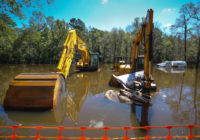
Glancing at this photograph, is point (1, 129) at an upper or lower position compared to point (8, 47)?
lower

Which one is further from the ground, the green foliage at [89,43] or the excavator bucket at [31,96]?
the green foliage at [89,43]

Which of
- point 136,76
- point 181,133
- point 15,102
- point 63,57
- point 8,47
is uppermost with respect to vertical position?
point 8,47

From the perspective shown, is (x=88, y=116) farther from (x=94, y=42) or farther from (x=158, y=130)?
(x=94, y=42)

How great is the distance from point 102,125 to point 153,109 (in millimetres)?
2592

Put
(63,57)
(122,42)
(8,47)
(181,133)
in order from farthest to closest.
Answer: (122,42) < (8,47) < (63,57) < (181,133)

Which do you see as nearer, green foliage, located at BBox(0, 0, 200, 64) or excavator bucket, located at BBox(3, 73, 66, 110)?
excavator bucket, located at BBox(3, 73, 66, 110)

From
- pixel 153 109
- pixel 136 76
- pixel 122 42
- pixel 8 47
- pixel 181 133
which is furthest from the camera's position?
pixel 122 42

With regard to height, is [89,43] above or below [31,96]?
above

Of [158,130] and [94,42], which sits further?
[94,42]

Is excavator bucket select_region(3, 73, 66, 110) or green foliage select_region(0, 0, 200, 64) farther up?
green foliage select_region(0, 0, 200, 64)

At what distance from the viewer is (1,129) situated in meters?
3.52

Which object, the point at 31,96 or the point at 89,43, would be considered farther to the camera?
the point at 89,43

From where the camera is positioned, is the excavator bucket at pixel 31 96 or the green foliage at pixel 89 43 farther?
the green foliage at pixel 89 43

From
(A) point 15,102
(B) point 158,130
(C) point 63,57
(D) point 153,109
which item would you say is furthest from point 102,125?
(C) point 63,57
